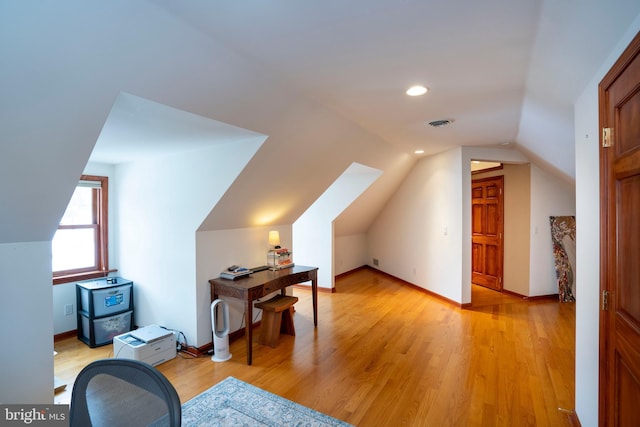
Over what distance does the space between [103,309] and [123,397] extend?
298 cm

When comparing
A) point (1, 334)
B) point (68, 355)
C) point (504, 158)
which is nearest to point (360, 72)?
point (1, 334)

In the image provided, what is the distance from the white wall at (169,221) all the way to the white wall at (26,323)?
114 cm

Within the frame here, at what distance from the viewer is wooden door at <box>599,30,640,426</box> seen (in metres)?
1.14

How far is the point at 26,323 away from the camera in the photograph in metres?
1.88

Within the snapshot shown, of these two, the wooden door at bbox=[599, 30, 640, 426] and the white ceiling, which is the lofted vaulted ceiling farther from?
the wooden door at bbox=[599, 30, 640, 426]

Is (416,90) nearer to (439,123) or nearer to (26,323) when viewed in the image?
(439,123)

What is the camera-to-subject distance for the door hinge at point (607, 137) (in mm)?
1360

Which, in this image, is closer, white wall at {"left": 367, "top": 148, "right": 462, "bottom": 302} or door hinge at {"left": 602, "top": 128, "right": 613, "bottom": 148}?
door hinge at {"left": 602, "top": 128, "right": 613, "bottom": 148}

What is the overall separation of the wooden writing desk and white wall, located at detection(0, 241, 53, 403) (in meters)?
1.31

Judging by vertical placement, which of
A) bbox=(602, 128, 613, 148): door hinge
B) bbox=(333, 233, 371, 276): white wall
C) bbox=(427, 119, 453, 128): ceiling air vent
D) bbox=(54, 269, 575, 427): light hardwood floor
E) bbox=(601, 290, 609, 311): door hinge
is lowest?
bbox=(54, 269, 575, 427): light hardwood floor

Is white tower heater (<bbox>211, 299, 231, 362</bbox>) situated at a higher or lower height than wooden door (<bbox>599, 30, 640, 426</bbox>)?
lower

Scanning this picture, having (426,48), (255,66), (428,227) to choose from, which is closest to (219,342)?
(255,66)

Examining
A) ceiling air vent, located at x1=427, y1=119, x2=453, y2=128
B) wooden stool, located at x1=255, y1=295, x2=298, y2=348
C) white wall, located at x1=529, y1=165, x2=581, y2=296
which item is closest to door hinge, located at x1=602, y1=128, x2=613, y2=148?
ceiling air vent, located at x1=427, y1=119, x2=453, y2=128

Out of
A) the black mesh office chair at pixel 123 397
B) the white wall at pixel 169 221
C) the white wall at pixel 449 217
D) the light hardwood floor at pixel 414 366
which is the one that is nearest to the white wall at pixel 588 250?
the light hardwood floor at pixel 414 366
